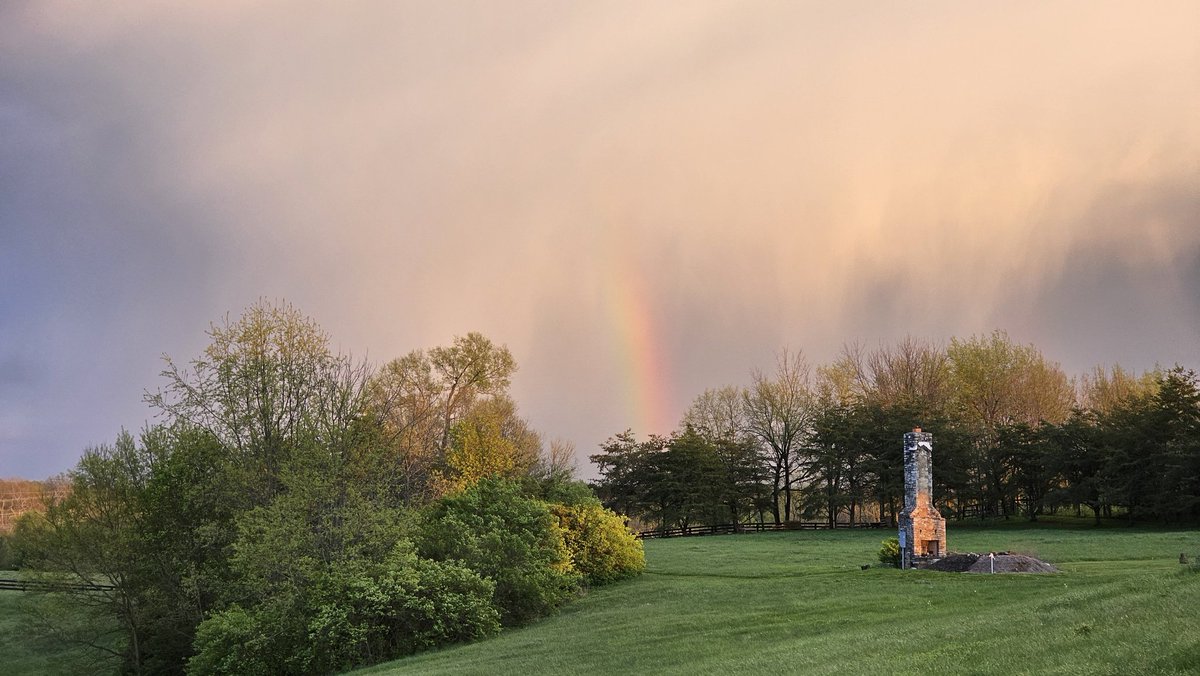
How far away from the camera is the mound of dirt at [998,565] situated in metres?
27.1

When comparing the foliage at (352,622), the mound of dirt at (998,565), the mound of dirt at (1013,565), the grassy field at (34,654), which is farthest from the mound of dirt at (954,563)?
the grassy field at (34,654)

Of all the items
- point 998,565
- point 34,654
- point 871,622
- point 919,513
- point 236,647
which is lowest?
point 34,654

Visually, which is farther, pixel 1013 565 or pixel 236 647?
pixel 236 647

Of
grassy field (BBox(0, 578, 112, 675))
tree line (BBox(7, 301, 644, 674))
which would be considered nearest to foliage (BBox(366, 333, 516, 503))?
tree line (BBox(7, 301, 644, 674))

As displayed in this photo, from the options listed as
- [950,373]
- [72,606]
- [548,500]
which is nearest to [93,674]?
[72,606]

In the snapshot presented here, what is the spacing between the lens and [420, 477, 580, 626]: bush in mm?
32344

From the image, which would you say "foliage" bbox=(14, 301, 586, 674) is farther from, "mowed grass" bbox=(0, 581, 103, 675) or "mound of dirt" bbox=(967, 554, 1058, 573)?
"mound of dirt" bbox=(967, 554, 1058, 573)

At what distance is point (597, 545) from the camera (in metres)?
39.7

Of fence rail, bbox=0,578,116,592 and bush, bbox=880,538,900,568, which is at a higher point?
bush, bbox=880,538,900,568

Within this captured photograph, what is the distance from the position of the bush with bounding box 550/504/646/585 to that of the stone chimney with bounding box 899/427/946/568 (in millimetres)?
13695

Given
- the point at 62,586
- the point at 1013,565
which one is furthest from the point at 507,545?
the point at 62,586

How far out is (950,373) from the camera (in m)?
81.4

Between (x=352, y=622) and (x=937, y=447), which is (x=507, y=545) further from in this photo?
(x=937, y=447)

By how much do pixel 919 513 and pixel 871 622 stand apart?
1259cm
